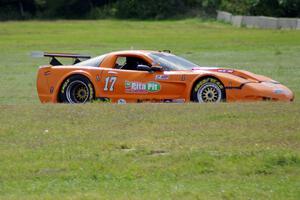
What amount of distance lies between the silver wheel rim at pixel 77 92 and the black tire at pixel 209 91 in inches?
91.8

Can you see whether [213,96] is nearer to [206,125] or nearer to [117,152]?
[206,125]

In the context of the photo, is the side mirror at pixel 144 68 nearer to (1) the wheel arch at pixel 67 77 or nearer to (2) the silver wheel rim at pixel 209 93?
(1) the wheel arch at pixel 67 77

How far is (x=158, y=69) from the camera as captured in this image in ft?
51.2

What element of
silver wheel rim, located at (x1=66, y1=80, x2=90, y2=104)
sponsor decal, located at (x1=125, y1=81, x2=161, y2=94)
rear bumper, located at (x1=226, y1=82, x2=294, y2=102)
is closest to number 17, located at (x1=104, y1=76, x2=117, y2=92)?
sponsor decal, located at (x1=125, y1=81, x2=161, y2=94)

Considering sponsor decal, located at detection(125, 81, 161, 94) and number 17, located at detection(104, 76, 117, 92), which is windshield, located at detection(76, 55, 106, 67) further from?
sponsor decal, located at detection(125, 81, 161, 94)

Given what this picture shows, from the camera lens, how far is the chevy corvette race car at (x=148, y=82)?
1492 cm

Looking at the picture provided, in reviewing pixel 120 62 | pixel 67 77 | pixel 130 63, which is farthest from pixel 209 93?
pixel 67 77

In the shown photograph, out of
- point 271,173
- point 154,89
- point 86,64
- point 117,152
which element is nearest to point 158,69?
point 154,89

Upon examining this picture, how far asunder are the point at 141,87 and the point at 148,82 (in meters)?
0.17

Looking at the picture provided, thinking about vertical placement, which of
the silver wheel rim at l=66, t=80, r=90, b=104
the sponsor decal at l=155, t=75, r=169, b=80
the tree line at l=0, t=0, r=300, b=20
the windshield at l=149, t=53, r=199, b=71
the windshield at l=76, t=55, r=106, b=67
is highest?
the windshield at l=149, t=53, r=199, b=71

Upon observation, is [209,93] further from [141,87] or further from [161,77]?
[141,87]

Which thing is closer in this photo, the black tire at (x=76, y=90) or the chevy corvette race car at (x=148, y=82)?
the chevy corvette race car at (x=148, y=82)

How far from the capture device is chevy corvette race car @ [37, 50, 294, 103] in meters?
14.9

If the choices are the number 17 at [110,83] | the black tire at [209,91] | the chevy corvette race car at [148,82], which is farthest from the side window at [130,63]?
the black tire at [209,91]
